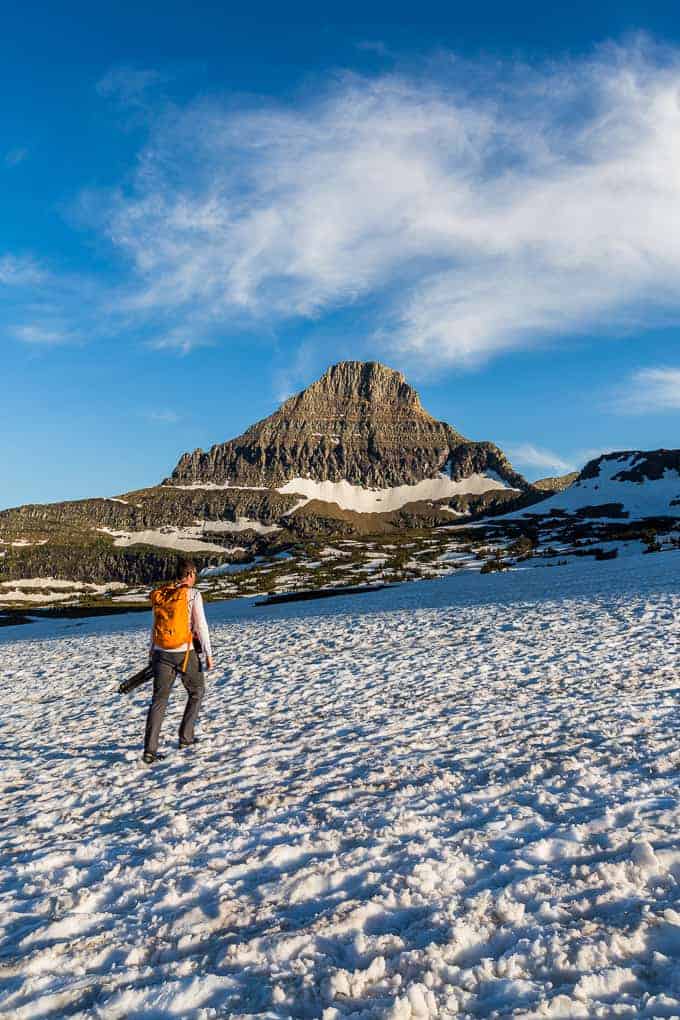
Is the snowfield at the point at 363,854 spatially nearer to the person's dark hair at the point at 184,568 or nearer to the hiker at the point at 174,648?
the hiker at the point at 174,648

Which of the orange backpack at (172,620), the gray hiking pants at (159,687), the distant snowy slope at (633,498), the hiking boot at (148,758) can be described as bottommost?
the hiking boot at (148,758)

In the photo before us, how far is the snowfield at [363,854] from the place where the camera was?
485cm

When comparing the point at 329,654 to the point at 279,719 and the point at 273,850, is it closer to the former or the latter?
the point at 279,719

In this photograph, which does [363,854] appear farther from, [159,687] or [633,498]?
[633,498]

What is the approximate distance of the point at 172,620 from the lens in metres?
11.5

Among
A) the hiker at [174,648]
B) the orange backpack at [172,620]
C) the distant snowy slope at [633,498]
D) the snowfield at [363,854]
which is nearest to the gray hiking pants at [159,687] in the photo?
the hiker at [174,648]

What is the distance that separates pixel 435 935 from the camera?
5336 mm

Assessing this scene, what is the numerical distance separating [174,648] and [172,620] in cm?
52

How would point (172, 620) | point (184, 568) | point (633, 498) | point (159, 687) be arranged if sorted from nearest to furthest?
point (159, 687) < point (172, 620) < point (184, 568) < point (633, 498)

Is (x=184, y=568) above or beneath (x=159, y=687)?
above

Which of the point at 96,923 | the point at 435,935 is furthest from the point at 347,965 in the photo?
the point at 96,923

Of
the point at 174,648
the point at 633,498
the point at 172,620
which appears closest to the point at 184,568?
the point at 172,620

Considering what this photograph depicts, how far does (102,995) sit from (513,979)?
131 inches

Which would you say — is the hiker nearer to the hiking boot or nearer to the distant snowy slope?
the hiking boot
